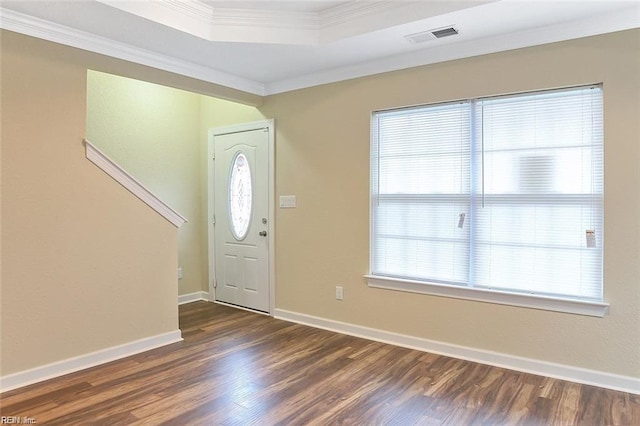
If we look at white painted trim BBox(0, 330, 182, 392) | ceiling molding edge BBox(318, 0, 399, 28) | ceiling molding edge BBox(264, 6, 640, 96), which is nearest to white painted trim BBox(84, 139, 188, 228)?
white painted trim BBox(0, 330, 182, 392)

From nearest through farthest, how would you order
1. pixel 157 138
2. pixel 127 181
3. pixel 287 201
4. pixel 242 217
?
pixel 127 181, pixel 287 201, pixel 157 138, pixel 242 217

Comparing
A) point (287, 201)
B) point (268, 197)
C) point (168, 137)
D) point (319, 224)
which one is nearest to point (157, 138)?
point (168, 137)

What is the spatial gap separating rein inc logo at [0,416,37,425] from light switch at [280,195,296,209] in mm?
2693

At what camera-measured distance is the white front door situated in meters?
4.56

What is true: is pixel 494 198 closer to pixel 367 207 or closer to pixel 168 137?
pixel 367 207

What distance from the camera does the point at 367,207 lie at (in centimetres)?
378

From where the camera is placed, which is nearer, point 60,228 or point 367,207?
point 60,228

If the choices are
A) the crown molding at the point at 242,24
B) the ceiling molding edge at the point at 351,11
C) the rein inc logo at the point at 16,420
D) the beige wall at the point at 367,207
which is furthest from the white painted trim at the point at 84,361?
the ceiling molding edge at the point at 351,11

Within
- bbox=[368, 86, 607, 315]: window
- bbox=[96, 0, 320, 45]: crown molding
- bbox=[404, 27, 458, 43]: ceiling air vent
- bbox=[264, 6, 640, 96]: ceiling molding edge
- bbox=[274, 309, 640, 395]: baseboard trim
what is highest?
bbox=[96, 0, 320, 45]: crown molding

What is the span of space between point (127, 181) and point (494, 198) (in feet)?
9.54

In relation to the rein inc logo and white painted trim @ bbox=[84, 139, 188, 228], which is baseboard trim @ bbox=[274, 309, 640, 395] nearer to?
white painted trim @ bbox=[84, 139, 188, 228]

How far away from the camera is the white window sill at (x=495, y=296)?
2.81 metres

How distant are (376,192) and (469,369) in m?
1.64

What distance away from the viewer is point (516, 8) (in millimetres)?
2623
